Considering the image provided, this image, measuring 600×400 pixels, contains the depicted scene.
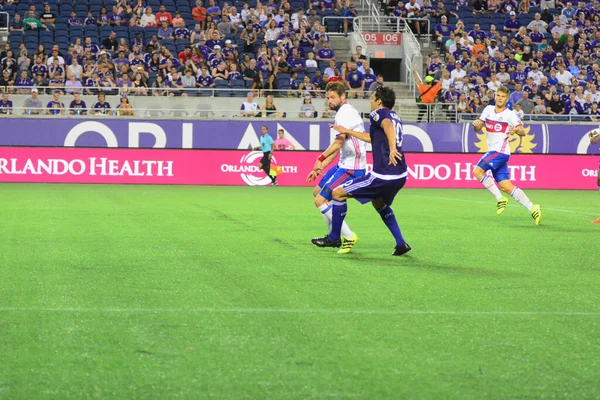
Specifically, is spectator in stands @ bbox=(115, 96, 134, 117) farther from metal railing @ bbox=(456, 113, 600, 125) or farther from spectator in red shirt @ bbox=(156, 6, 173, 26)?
metal railing @ bbox=(456, 113, 600, 125)

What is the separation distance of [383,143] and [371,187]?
20.4 inches

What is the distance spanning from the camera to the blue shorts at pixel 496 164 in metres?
16.8

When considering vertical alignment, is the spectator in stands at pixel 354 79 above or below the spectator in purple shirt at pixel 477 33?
below

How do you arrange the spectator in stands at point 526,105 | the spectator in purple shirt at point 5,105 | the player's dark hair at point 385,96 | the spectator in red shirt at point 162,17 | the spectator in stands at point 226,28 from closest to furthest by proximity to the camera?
the player's dark hair at point 385,96, the spectator in purple shirt at point 5,105, the spectator in stands at point 526,105, the spectator in red shirt at point 162,17, the spectator in stands at point 226,28

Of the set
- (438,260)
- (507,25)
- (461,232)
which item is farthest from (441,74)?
(438,260)

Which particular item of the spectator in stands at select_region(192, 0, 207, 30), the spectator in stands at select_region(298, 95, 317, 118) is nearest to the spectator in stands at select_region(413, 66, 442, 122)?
the spectator in stands at select_region(298, 95, 317, 118)

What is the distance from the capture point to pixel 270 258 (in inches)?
401

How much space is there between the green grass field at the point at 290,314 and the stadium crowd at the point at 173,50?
1720 cm

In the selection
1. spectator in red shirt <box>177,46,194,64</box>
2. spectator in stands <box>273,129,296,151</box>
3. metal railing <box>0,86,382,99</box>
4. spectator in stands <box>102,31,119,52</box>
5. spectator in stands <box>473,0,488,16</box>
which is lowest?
spectator in stands <box>273,129,296,151</box>

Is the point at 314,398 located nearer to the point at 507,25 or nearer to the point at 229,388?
the point at 229,388

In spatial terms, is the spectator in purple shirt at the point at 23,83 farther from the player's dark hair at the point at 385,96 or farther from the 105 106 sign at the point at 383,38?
the player's dark hair at the point at 385,96

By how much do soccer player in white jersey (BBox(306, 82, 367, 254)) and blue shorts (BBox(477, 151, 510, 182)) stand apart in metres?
5.91

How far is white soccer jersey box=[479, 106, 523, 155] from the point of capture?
16.8m

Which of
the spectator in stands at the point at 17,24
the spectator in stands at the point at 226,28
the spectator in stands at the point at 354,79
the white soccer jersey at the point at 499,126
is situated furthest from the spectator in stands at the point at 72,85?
the white soccer jersey at the point at 499,126
